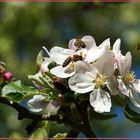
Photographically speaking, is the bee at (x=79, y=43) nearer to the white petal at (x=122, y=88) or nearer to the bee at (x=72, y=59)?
the bee at (x=72, y=59)

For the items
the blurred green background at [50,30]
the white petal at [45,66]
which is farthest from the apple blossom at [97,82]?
the blurred green background at [50,30]

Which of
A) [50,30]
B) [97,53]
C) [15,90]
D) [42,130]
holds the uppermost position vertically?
[97,53]

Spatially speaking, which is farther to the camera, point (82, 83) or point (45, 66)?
point (45, 66)

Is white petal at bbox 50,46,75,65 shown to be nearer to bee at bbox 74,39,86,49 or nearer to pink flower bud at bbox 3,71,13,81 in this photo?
bee at bbox 74,39,86,49

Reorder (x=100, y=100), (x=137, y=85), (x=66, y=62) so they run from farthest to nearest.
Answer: (x=137, y=85) < (x=66, y=62) < (x=100, y=100)

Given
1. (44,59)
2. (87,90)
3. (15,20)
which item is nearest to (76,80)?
(87,90)

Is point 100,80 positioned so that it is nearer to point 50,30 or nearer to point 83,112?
point 83,112

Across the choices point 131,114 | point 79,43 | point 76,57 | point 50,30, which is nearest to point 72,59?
point 76,57
